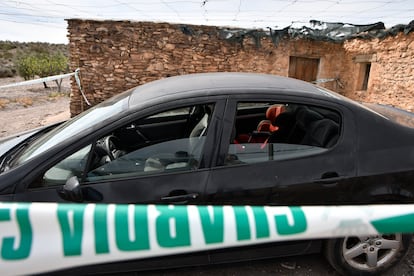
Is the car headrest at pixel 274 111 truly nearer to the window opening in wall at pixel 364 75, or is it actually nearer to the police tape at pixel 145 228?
the police tape at pixel 145 228

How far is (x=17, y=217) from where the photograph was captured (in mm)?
1193

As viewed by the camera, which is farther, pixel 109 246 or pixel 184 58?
pixel 184 58

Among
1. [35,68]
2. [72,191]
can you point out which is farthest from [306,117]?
[35,68]

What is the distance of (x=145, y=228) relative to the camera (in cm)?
120

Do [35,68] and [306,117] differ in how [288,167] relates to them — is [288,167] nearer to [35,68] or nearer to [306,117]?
[306,117]

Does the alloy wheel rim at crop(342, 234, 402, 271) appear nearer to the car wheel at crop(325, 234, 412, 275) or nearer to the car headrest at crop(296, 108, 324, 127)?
the car wheel at crop(325, 234, 412, 275)

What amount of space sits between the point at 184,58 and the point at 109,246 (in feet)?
23.9

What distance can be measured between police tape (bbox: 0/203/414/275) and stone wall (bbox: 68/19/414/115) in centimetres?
719

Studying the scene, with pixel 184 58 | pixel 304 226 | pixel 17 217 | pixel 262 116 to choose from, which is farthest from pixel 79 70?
pixel 304 226

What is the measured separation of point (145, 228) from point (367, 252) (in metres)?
1.73

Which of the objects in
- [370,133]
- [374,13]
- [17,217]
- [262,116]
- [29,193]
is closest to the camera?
[17,217]

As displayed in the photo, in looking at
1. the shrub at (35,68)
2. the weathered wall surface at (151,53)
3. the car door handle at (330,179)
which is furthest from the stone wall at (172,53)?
the shrub at (35,68)

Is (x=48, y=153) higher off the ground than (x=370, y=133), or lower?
lower

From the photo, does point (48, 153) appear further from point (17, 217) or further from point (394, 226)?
point (394, 226)
